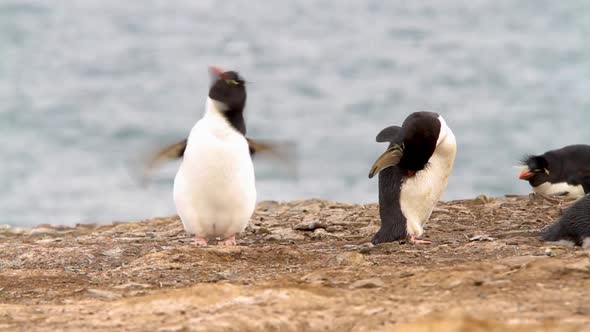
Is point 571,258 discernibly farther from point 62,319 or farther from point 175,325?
point 62,319

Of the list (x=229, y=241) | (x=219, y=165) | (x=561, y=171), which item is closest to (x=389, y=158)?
(x=219, y=165)

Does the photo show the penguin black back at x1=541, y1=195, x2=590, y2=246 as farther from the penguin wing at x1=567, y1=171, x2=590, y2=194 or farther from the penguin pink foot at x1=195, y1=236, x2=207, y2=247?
the penguin wing at x1=567, y1=171, x2=590, y2=194

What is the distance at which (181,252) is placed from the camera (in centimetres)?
693

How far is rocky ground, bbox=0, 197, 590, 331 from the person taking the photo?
448cm

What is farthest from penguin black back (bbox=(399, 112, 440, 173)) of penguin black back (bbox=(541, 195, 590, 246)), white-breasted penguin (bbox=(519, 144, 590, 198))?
white-breasted penguin (bbox=(519, 144, 590, 198))

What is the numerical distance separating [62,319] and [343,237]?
12.1ft

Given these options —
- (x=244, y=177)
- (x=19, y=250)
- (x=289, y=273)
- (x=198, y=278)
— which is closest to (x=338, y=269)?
(x=289, y=273)

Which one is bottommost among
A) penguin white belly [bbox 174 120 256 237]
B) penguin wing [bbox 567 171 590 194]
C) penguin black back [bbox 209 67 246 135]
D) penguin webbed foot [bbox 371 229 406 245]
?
penguin wing [bbox 567 171 590 194]

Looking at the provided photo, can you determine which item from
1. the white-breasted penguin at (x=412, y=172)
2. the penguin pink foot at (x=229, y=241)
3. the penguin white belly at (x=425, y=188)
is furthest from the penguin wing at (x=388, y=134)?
the penguin pink foot at (x=229, y=241)

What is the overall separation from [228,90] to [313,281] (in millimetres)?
2442

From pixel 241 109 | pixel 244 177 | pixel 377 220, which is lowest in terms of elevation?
pixel 377 220

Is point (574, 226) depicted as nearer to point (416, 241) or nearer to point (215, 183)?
point (416, 241)

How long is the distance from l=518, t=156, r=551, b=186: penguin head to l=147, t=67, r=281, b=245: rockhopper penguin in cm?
558

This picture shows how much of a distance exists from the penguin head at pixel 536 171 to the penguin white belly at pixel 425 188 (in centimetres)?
482
